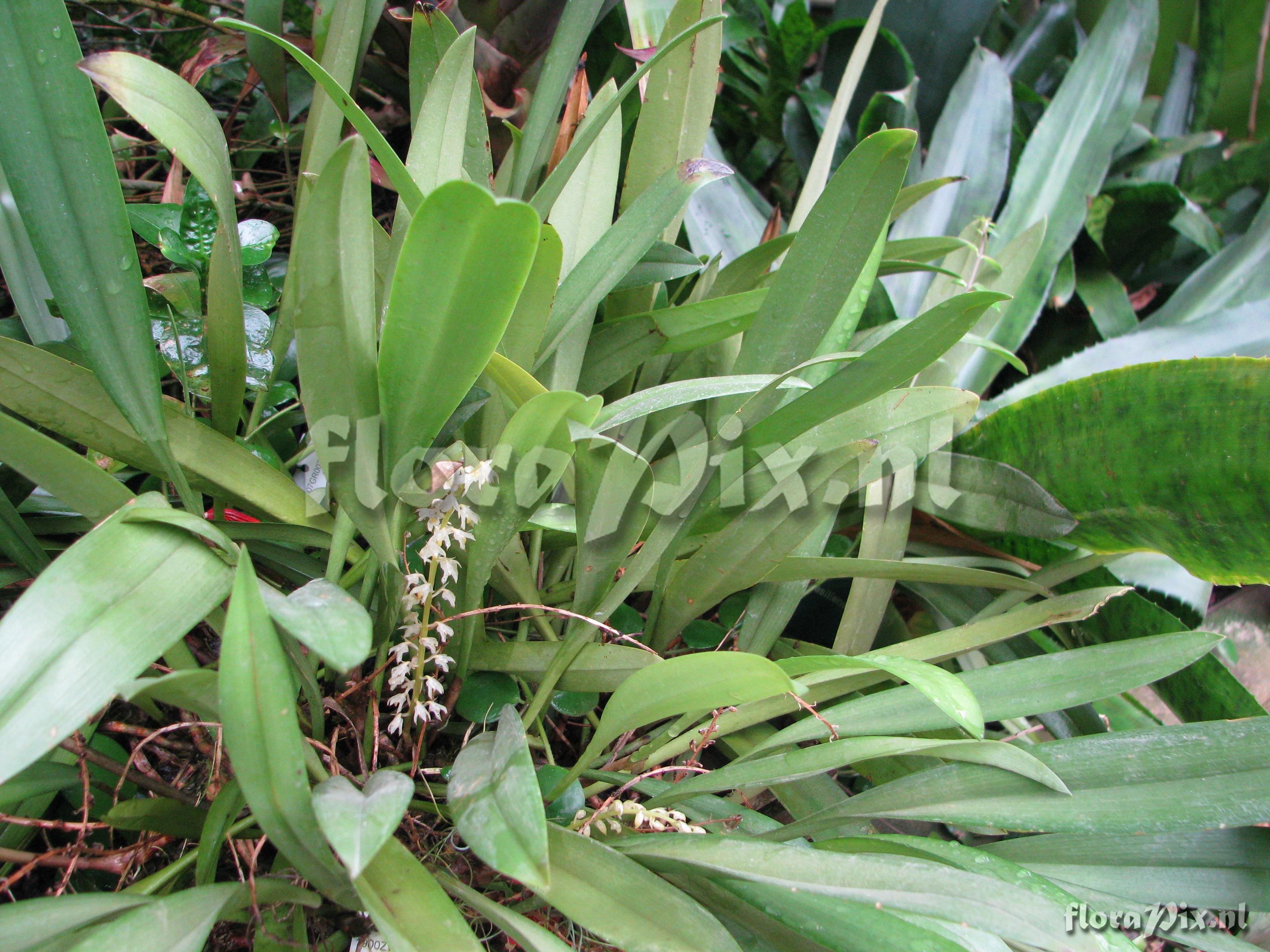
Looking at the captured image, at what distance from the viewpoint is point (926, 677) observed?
37cm

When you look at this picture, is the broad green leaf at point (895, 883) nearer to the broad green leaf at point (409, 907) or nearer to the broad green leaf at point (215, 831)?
the broad green leaf at point (409, 907)

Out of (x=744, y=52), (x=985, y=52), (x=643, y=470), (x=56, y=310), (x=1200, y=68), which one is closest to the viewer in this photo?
(x=643, y=470)

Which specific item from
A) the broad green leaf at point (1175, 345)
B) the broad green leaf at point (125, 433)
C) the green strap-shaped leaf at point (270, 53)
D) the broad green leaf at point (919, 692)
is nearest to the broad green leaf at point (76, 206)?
the broad green leaf at point (125, 433)

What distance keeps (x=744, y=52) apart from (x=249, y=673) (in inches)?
42.8

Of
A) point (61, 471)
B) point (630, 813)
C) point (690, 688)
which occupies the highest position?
point (61, 471)

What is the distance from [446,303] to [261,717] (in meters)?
0.17

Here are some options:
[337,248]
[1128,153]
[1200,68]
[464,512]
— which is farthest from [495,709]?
[1200,68]

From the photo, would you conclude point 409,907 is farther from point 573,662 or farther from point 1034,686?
point 1034,686

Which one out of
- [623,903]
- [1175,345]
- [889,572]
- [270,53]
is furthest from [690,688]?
[1175,345]

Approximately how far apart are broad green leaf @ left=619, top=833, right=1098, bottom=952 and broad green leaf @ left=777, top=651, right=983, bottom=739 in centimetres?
7

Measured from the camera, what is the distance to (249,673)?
0.26 m

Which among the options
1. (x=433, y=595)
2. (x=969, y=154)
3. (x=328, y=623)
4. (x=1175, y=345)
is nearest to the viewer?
(x=328, y=623)

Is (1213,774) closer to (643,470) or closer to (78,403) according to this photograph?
(643,470)

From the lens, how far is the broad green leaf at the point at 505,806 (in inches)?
11.3
